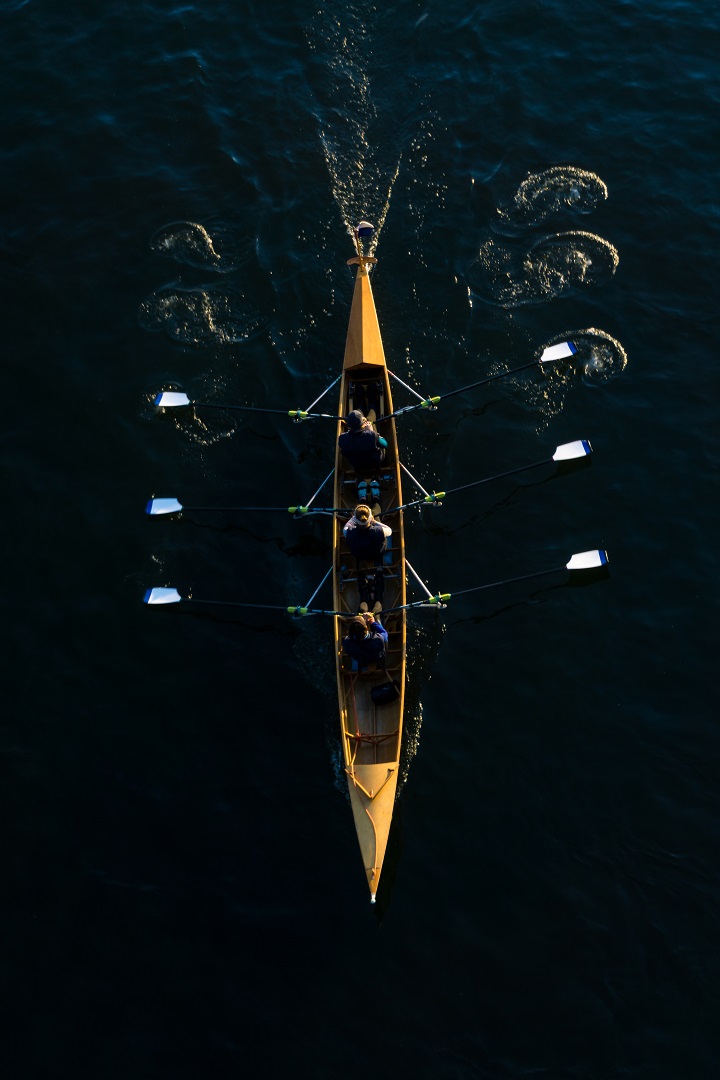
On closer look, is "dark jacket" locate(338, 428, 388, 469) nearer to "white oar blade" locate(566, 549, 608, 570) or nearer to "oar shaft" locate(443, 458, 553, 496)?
"oar shaft" locate(443, 458, 553, 496)

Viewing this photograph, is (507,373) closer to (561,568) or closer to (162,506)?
(561,568)

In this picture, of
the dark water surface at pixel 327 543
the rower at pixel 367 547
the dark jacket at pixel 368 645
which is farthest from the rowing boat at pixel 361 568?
the dark water surface at pixel 327 543

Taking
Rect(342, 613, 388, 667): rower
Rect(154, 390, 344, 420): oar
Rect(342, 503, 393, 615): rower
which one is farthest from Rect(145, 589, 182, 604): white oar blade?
Rect(154, 390, 344, 420): oar

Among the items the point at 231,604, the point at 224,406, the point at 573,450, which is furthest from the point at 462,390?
the point at 231,604

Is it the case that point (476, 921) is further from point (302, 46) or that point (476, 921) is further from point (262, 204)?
point (302, 46)

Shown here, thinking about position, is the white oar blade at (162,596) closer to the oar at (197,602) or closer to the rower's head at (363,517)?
the oar at (197,602)

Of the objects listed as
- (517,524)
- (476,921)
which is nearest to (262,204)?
(517,524)
